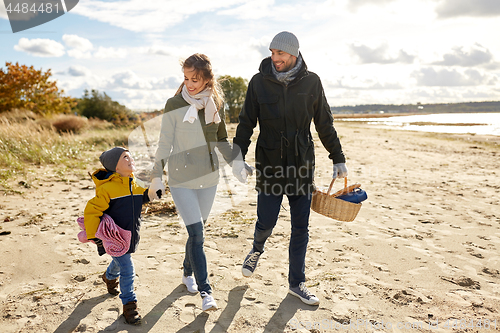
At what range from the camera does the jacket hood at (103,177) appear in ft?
8.84

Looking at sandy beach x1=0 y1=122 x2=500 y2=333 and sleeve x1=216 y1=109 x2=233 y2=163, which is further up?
sleeve x1=216 y1=109 x2=233 y2=163

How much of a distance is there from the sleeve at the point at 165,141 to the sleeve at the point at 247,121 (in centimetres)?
58

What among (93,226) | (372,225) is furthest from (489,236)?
(93,226)

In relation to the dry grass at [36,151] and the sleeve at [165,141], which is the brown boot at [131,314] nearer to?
the sleeve at [165,141]

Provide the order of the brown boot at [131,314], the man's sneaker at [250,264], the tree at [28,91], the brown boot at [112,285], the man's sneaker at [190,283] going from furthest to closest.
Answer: the tree at [28,91] < the man's sneaker at [250,264] < the man's sneaker at [190,283] < the brown boot at [112,285] < the brown boot at [131,314]

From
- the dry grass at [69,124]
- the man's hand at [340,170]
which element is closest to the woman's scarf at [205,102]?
the man's hand at [340,170]

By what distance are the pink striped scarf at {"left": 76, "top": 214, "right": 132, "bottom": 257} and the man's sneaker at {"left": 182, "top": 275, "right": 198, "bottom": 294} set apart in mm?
814

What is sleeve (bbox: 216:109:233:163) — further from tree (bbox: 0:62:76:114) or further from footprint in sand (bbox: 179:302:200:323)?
tree (bbox: 0:62:76:114)

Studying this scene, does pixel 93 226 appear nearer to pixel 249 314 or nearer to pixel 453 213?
pixel 249 314

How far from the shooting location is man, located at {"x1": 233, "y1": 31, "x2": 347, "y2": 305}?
9.77 ft

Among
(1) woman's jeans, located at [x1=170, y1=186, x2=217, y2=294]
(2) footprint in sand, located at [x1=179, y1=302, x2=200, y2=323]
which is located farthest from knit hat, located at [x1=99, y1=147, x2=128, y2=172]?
(2) footprint in sand, located at [x1=179, y1=302, x2=200, y2=323]

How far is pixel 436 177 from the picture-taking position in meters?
9.16

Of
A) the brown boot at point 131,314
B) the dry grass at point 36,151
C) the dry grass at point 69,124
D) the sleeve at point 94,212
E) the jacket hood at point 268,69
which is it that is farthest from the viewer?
the dry grass at point 69,124

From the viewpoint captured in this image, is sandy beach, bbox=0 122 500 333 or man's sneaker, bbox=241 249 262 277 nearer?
sandy beach, bbox=0 122 500 333
